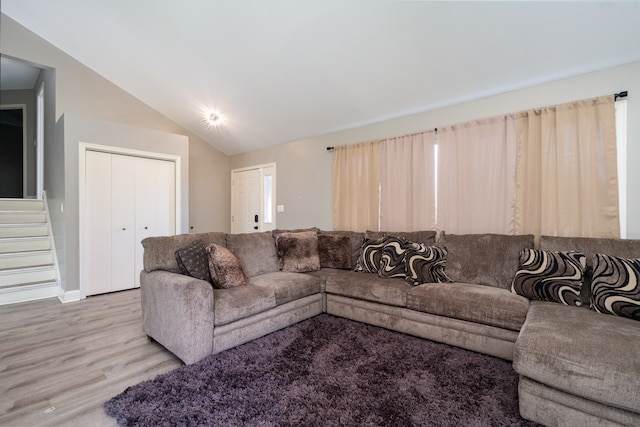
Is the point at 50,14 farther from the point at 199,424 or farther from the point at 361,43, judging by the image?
the point at 199,424

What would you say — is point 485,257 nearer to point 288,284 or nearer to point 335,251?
point 335,251

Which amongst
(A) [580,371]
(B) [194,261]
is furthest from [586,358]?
(B) [194,261]

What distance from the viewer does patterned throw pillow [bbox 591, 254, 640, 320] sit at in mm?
1773

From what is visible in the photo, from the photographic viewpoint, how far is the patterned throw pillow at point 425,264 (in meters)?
2.67

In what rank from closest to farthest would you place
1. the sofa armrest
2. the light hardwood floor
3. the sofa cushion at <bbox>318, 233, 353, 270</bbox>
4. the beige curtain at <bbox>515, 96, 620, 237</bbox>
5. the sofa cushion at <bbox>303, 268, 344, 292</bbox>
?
1. the light hardwood floor
2. the sofa armrest
3. the beige curtain at <bbox>515, 96, 620, 237</bbox>
4. the sofa cushion at <bbox>303, 268, 344, 292</bbox>
5. the sofa cushion at <bbox>318, 233, 353, 270</bbox>

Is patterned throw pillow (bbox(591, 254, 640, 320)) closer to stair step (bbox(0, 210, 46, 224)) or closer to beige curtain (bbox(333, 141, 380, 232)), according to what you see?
beige curtain (bbox(333, 141, 380, 232))

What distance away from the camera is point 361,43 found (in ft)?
8.93

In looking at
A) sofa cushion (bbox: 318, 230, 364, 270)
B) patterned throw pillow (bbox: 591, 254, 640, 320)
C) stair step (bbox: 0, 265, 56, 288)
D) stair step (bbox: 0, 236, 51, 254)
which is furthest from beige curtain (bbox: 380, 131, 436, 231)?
stair step (bbox: 0, 236, 51, 254)

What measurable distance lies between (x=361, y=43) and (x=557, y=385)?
117 inches

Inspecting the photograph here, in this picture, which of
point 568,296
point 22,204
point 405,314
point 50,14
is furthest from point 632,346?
point 22,204

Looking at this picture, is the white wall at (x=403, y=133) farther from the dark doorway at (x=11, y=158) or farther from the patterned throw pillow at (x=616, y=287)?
the dark doorway at (x=11, y=158)

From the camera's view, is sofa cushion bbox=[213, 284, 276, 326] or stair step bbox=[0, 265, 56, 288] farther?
stair step bbox=[0, 265, 56, 288]

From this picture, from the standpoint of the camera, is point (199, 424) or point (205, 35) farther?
point (205, 35)

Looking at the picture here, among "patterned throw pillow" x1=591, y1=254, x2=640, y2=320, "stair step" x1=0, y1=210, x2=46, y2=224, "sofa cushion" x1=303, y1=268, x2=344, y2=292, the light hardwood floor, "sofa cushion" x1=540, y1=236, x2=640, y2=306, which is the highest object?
"stair step" x1=0, y1=210, x2=46, y2=224
